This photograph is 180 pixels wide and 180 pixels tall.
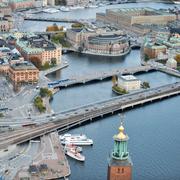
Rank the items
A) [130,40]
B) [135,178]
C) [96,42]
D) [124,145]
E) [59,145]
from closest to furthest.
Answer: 1. [124,145]
2. [135,178]
3. [59,145]
4. [96,42]
5. [130,40]

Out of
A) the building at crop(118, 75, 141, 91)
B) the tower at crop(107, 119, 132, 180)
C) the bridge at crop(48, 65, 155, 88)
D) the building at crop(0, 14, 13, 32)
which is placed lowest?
the bridge at crop(48, 65, 155, 88)

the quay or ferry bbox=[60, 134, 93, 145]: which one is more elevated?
the quay

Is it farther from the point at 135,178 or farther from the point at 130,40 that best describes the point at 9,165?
the point at 130,40

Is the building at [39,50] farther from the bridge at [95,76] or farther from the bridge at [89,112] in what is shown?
the bridge at [89,112]

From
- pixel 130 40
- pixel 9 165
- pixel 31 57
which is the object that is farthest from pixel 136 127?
pixel 130 40

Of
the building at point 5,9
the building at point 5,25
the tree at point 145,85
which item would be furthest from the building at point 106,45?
the building at point 5,9

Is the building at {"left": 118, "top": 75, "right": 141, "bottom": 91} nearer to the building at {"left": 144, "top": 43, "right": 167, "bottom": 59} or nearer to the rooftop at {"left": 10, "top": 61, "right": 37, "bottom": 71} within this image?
the rooftop at {"left": 10, "top": 61, "right": 37, "bottom": 71}

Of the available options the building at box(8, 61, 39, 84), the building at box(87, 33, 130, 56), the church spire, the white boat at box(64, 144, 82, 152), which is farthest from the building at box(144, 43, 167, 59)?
the church spire

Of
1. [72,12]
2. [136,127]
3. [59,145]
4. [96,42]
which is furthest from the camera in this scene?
[72,12]
